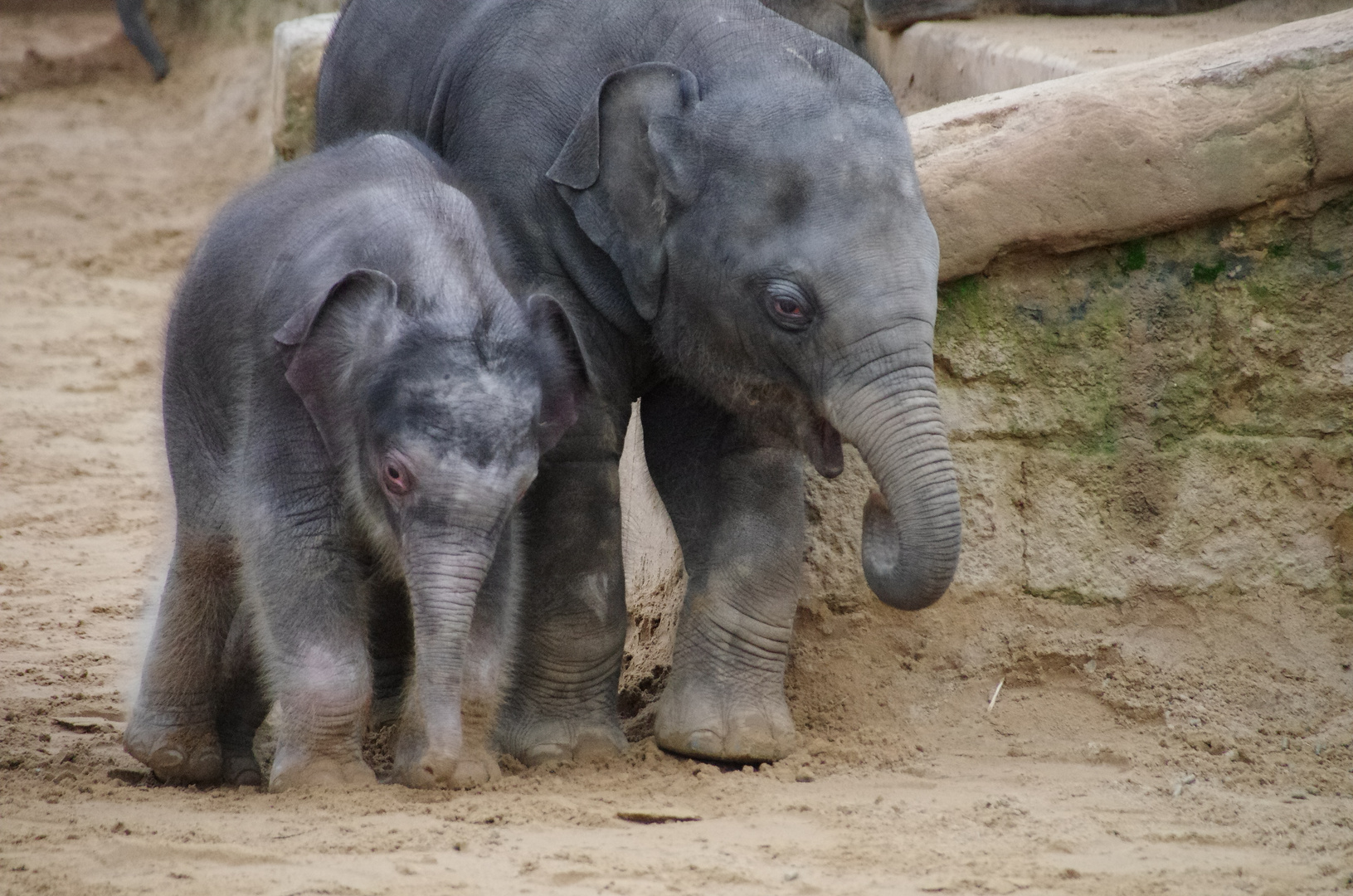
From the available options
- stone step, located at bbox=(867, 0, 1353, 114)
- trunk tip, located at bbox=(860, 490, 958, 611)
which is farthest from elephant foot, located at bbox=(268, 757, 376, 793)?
stone step, located at bbox=(867, 0, 1353, 114)

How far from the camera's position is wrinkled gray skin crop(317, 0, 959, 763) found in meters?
4.16

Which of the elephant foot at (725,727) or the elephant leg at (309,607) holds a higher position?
the elephant leg at (309,607)

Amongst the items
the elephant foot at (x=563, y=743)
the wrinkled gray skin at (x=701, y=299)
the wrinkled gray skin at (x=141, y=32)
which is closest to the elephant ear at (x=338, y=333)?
the wrinkled gray skin at (x=701, y=299)

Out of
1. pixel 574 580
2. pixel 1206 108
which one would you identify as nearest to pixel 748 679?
pixel 574 580

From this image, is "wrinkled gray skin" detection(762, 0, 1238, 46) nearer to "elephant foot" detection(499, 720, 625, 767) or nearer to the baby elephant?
the baby elephant

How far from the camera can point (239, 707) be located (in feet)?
16.0

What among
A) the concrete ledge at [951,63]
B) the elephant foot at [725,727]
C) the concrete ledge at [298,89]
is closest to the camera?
the elephant foot at [725,727]

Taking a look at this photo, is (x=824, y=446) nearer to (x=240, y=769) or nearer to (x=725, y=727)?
(x=725, y=727)

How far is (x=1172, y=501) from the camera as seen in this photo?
4.85 meters

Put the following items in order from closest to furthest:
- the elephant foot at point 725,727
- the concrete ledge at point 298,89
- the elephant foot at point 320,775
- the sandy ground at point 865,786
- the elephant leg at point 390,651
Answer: the sandy ground at point 865,786, the elephant foot at point 320,775, the elephant foot at point 725,727, the elephant leg at point 390,651, the concrete ledge at point 298,89

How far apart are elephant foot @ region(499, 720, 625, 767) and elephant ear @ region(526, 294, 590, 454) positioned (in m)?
0.85

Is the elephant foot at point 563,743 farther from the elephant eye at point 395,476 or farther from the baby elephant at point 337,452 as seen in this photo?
the elephant eye at point 395,476

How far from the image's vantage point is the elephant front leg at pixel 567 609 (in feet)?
15.5

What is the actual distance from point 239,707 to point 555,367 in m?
1.39
